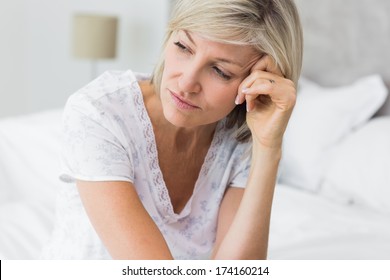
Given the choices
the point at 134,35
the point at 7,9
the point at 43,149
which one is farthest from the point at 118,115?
the point at 7,9

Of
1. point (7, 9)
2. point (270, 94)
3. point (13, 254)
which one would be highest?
point (270, 94)

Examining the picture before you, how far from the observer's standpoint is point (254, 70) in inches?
54.0

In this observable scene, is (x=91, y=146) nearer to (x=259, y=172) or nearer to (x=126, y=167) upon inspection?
(x=126, y=167)

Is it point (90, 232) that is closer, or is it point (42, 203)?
point (90, 232)

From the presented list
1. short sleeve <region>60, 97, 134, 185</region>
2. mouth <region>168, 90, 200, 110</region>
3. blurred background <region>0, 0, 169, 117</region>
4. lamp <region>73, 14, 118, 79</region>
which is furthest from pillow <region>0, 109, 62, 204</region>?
blurred background <region>0, 0, 169, 117</region>

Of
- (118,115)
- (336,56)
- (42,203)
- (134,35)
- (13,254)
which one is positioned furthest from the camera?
(134,35)

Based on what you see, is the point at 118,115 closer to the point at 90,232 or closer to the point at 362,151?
the point at 90,232

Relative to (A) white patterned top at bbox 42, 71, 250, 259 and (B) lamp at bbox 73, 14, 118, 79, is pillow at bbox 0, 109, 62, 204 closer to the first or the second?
(A) white patterned top at bbox 42, 71, 250, 259

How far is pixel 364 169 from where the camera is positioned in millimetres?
2537

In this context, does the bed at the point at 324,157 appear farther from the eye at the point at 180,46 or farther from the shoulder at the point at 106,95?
the eye at the point at 180,46

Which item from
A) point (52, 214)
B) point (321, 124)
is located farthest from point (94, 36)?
point (52, 214)
